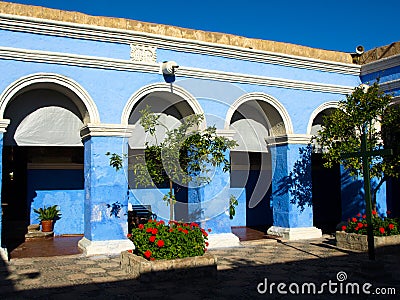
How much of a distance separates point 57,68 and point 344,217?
7935 millimetres

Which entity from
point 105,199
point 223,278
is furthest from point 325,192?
point 223,278

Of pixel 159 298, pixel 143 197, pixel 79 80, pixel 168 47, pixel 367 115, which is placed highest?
pixel 168 47

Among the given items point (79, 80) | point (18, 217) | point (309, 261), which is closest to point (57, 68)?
point (79, 80)

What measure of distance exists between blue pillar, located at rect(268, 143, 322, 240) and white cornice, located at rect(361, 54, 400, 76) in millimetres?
2763

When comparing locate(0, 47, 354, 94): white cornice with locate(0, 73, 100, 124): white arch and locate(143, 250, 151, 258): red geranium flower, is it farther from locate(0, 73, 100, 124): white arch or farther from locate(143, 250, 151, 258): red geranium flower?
locate(143, 250, 151, 258): red geranium flower

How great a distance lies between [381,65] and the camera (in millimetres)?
11656

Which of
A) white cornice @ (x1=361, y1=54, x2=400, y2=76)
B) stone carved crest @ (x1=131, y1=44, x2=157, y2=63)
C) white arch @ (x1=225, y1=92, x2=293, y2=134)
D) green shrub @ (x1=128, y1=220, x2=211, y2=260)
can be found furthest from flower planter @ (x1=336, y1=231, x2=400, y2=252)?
stone carved crest @ (x1=131, y1=44, x2=157, y2=63)

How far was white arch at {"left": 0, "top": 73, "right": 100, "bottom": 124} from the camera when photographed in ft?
27.7

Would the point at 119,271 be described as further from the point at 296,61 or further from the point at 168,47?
the point at 296,61

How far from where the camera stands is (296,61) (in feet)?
37.5

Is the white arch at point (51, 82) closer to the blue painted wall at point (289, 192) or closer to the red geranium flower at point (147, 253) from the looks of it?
the red geranium flower at point (147, 253)

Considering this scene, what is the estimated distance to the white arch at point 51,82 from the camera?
27.7 ft

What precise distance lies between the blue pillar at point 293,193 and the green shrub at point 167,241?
4278 millimetres

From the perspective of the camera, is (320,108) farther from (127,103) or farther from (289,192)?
(127,103)
